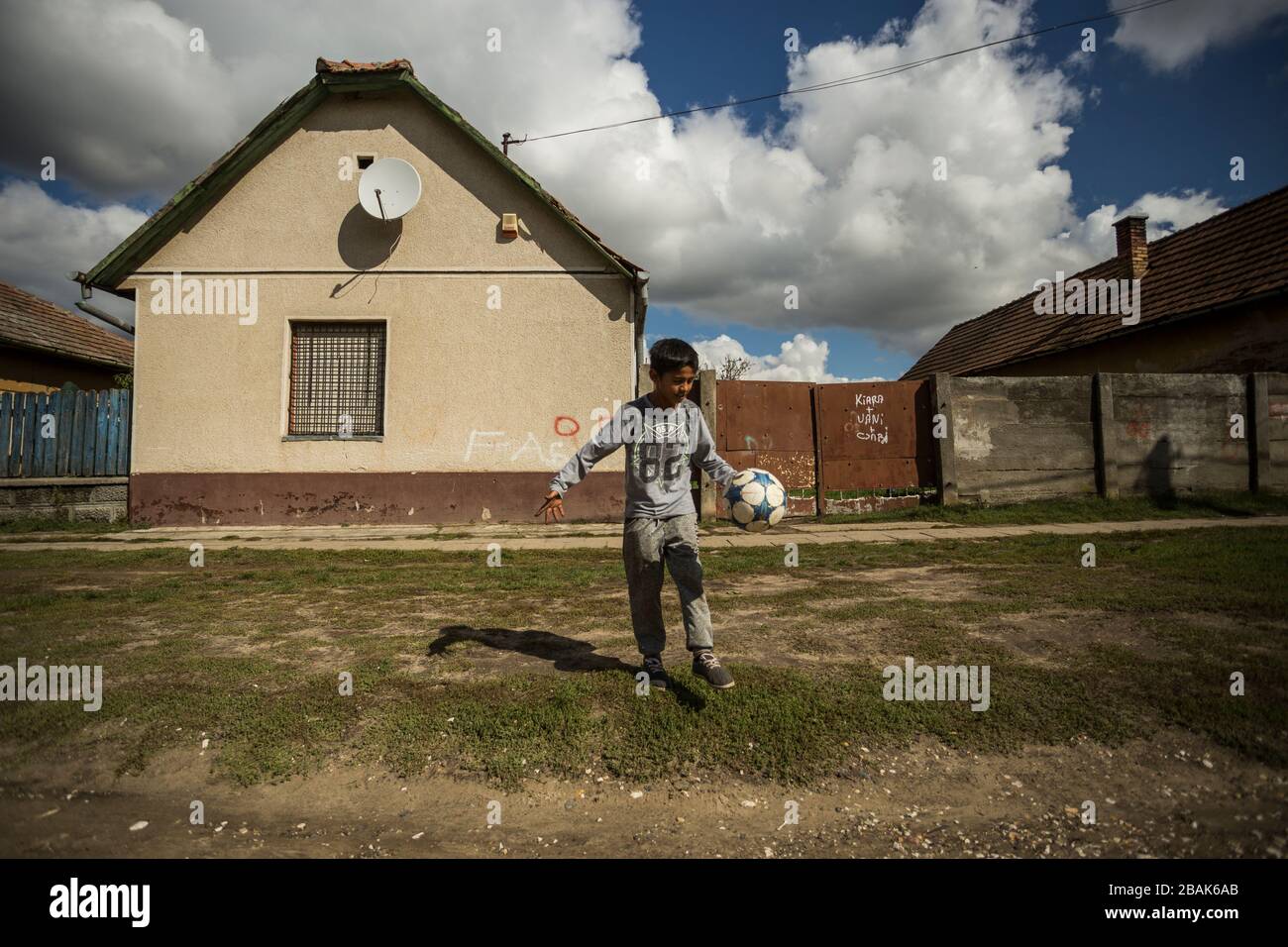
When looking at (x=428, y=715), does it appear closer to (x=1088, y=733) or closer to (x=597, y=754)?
(x=597, y=754)

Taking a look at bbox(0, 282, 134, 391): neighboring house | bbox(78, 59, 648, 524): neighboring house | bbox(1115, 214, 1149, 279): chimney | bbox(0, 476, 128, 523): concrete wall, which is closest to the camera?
bbox(78, 59, 648, 524): neighboring house

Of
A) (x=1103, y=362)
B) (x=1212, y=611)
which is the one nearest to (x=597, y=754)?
(x=1212, y=611)

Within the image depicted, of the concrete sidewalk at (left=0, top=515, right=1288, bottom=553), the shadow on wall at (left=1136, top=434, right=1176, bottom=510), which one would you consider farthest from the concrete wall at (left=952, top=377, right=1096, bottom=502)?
the concrete sidewalk at (left=0, top=515, right=1288, bottom=553)

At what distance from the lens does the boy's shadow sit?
3562 mm

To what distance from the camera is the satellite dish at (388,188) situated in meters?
10.2

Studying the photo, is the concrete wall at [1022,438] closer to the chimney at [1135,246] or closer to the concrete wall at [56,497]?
the chimney at [1135,246]

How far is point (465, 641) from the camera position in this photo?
13.5 ft

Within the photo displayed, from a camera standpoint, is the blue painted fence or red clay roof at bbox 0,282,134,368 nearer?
the blue painted fence

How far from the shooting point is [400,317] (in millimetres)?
10586

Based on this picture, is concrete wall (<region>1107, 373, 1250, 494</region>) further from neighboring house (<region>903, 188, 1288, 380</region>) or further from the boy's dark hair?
the boy's dark hair

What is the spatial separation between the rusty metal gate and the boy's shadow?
261 inches

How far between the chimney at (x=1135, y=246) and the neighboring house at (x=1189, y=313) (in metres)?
0.03

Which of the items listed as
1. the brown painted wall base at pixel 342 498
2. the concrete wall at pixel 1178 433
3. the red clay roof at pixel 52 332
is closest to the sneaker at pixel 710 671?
the brown painted wall base at pixel 342 498

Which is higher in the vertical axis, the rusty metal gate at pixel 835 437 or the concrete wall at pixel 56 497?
the rusty metal gate at pixel 835 437
